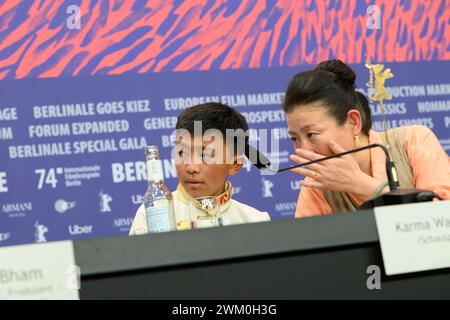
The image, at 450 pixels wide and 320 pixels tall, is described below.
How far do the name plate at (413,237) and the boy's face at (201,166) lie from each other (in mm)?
1084

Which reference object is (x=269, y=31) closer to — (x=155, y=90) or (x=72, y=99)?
(x=155, y=90)

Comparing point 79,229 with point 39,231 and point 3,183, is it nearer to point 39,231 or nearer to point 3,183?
point 39,231

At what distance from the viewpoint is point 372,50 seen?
2.70 meters

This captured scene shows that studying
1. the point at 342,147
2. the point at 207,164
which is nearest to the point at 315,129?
the point at 342,147

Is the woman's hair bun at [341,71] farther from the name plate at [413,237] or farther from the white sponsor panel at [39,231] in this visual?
the white sponsor panel at [39,231]

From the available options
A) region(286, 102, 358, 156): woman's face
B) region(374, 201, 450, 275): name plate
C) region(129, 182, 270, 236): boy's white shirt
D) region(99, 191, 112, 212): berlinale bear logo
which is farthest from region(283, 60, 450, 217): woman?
region(99, 191, 112, 212): berlinale bear logo

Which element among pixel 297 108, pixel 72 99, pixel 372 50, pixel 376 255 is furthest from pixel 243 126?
pixel 376 255

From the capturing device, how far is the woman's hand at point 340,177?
59.1 inches

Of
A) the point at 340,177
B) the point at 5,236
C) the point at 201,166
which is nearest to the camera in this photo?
the point at 340,177

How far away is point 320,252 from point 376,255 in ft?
0.21

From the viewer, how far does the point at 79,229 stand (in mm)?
2404

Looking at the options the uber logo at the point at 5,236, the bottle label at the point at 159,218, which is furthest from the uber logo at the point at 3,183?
the bottle label at the point at 159,218

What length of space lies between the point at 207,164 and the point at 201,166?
0.06 feet

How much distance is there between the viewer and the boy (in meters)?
1.82
